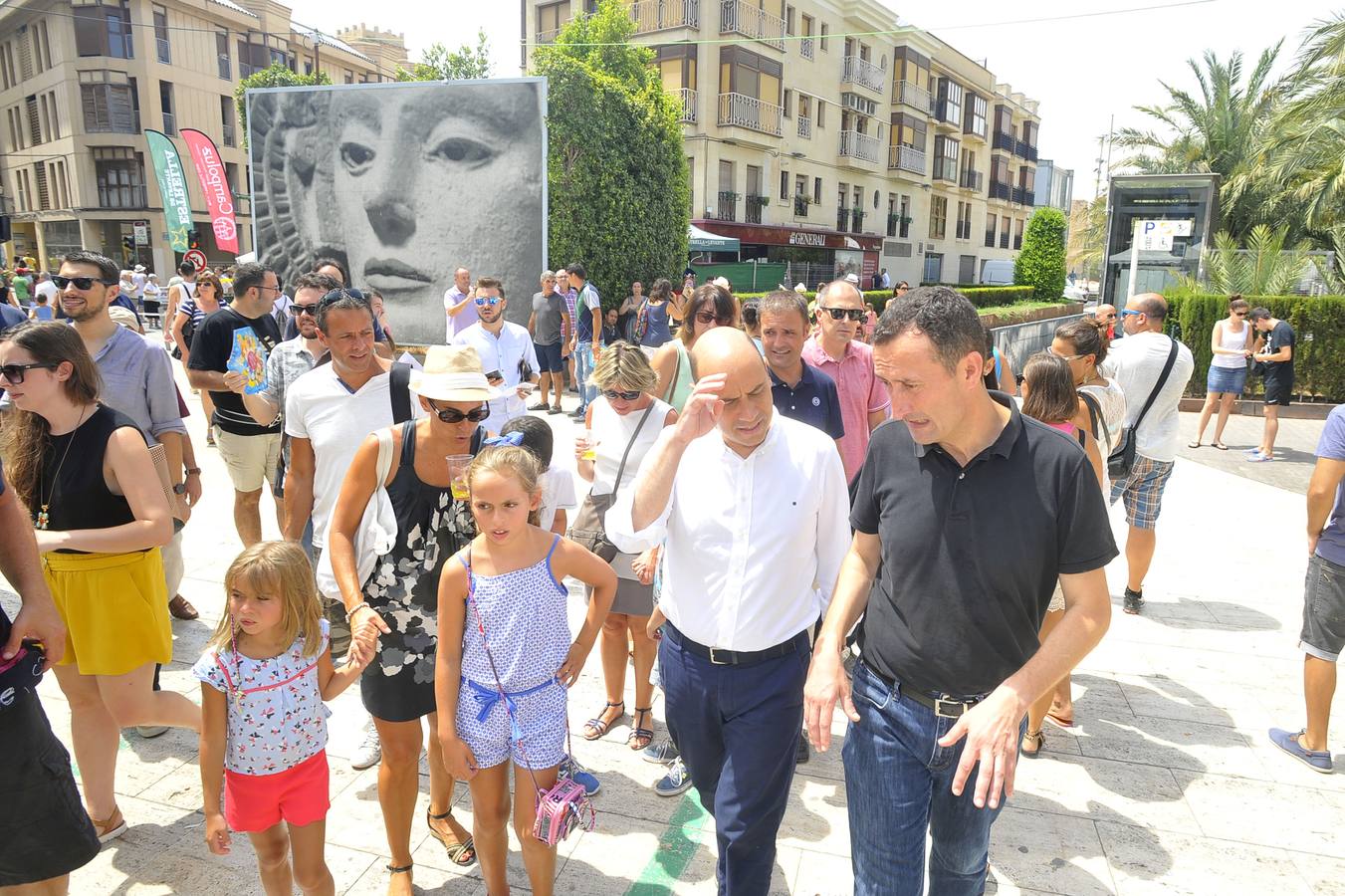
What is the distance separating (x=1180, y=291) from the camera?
14234 millimetres

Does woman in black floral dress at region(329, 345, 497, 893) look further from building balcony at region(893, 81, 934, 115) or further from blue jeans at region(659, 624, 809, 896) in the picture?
building balcony at region(893, 81, 934, 115)

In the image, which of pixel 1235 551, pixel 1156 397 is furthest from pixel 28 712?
pixel 1235 551

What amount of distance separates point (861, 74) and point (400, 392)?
4026 cm

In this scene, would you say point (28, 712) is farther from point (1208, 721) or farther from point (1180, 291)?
point (1180, 291)

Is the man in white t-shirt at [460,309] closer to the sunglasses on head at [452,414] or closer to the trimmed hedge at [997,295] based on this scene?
the sunglasses on head at [452,414]

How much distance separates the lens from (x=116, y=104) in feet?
127

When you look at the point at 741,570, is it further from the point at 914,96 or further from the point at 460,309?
the point at 914,96

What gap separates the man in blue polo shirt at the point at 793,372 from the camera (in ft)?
12.5

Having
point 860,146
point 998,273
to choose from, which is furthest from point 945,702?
point 998,273

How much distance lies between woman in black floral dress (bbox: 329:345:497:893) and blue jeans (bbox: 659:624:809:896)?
0.93 meters

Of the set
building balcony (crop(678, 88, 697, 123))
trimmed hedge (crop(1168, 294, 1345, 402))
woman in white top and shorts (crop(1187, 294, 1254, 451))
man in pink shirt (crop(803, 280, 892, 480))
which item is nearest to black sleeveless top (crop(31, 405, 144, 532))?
man in pink shirt (crop(803, 280, 892, 480))

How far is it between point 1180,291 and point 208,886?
1604 centimetres

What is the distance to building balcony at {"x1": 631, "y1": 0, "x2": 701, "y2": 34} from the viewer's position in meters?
30.0

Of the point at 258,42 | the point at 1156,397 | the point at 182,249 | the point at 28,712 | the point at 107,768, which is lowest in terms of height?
the point at 107,768
